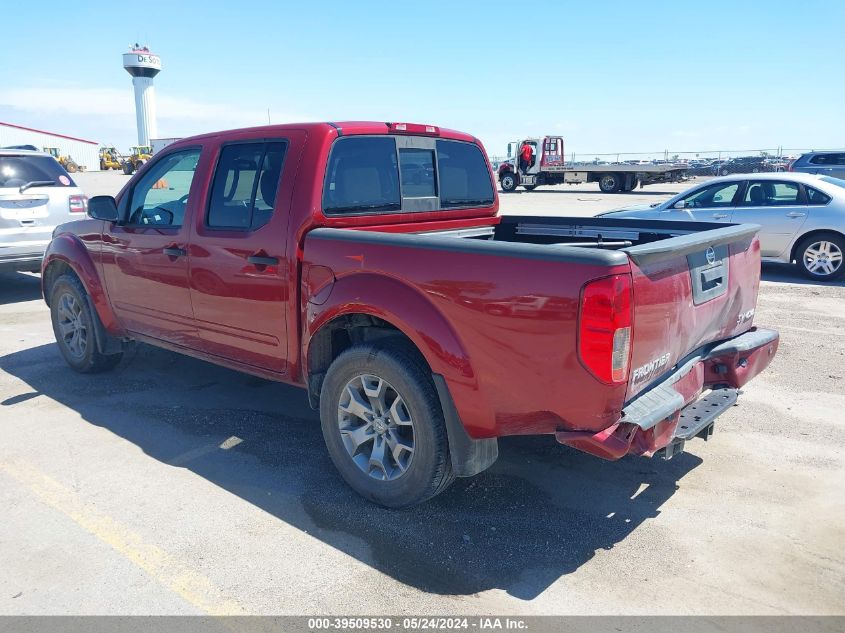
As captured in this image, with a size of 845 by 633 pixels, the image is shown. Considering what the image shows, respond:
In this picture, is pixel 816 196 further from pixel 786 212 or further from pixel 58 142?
pixel 58 142

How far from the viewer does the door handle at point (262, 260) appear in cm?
403

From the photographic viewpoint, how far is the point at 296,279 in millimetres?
3943

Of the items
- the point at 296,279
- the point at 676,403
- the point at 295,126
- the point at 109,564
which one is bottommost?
the point at 109,564

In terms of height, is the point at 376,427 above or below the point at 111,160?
below

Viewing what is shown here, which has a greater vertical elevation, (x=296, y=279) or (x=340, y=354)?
(x=296, y=279)

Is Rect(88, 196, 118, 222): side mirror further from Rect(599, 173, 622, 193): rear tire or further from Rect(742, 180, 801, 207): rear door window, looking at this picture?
Rect(599, 173, 622, 193): rear tire

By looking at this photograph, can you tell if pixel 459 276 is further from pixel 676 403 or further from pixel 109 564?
pixel 109 564

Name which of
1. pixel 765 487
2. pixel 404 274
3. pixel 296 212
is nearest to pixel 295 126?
pixel 296 212

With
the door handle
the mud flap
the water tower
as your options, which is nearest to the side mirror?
the door handle

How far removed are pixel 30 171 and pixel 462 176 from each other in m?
7.41

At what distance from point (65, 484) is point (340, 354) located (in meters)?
1.85

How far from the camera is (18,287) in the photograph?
10.6 metres

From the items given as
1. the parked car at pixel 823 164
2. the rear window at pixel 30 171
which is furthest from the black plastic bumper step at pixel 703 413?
the parked car at pixel 823 164

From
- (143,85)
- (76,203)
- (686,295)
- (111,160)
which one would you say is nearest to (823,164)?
(76,203)
